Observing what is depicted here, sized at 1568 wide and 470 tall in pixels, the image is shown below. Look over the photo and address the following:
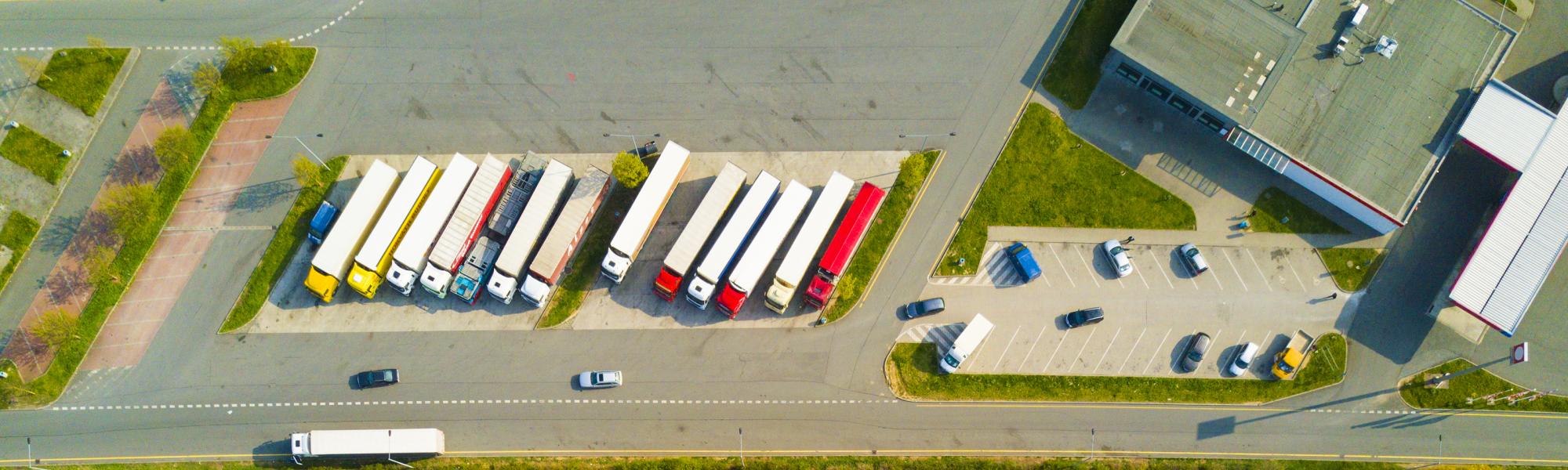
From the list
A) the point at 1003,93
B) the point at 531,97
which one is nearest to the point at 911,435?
the point at 1003,93

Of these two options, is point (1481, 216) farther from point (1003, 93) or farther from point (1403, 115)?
point (1003, 93)

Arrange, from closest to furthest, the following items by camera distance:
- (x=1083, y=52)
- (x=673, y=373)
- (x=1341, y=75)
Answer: (x=1341, y=75) → (x=673, y=373) → (x=1083, y=52)

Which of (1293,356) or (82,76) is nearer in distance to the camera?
(1293,356)

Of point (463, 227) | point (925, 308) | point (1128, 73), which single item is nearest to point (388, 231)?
point (463, 227)

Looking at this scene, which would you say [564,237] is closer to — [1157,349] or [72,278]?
[72,278]

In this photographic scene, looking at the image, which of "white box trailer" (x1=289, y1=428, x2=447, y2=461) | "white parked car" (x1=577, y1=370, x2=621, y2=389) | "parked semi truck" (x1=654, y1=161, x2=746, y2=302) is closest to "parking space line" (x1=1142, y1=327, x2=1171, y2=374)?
"parked semi truck" (x1=654, y1=161, x2=746, y2=302)

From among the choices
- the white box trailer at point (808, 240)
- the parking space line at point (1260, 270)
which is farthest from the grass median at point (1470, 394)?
the white box trailer at point (808, 240)

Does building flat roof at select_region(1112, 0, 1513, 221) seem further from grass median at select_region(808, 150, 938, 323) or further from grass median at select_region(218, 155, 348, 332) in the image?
grass median at select_region(218, 155, 348, 332)
